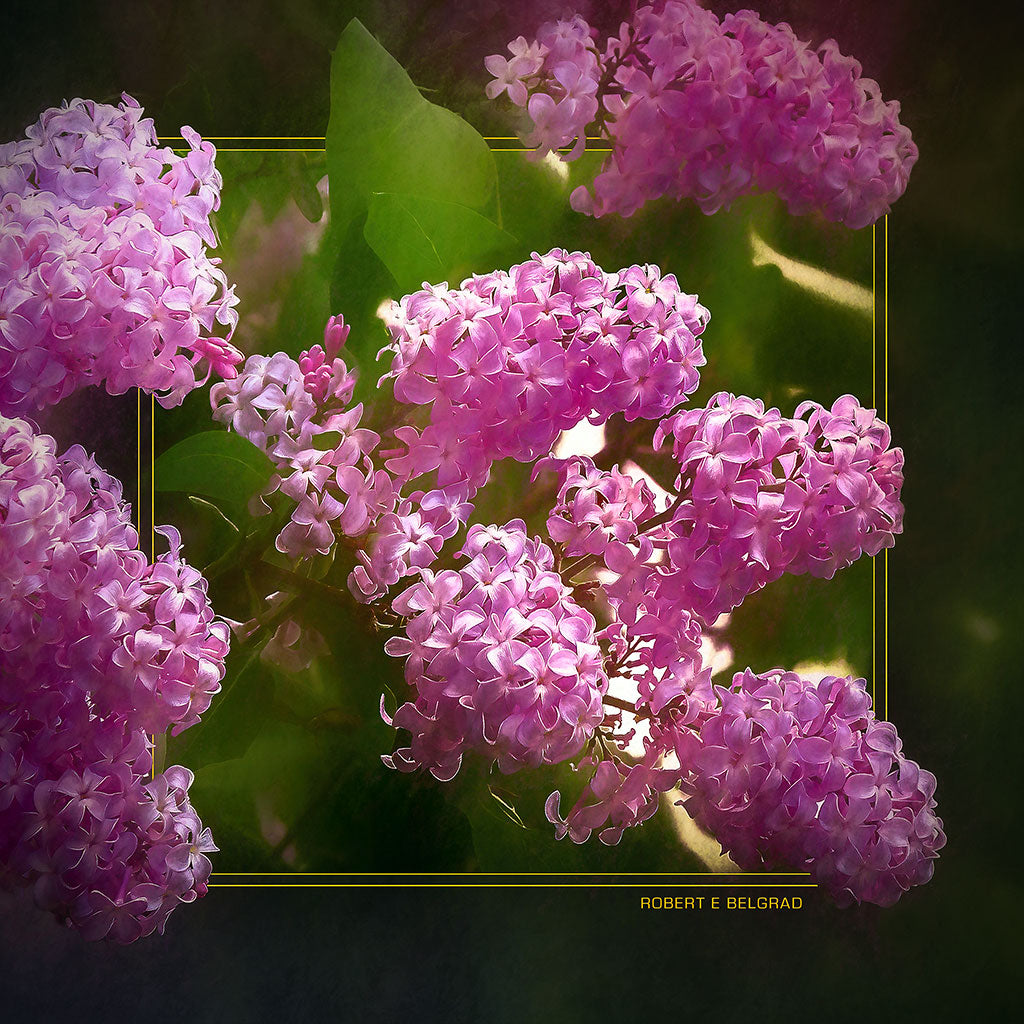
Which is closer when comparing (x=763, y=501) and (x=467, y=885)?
(x=763, y=501)

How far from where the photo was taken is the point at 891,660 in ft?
5.10

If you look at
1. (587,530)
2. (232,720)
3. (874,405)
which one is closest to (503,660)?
(587,530)

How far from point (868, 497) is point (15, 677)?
1.09 meters

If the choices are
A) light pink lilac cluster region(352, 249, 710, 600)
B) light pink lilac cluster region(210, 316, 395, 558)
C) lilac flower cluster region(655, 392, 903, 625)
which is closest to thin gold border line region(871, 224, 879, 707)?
lilac flower cluster region(655, 392, 903, 625)

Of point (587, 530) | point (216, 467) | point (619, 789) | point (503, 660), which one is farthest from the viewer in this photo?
point (216, 467)

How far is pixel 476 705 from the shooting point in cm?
116

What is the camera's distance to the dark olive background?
152 centimetres

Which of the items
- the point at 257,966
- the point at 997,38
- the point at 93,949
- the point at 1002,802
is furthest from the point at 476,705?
the point at 997,38

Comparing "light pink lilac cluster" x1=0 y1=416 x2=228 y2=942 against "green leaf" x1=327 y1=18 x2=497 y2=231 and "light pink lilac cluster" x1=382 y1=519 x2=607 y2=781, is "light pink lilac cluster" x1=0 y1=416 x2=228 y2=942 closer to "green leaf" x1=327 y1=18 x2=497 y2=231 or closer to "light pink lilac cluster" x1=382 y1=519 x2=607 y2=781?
"light pink lilac cluster" x1=382 y1=519 x2=607 y2=781

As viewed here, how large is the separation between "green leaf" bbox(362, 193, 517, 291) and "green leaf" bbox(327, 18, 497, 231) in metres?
0.03

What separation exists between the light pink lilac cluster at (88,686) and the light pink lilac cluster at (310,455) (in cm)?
17

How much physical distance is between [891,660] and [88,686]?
1.18 meters

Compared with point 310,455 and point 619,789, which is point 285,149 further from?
point 619,789

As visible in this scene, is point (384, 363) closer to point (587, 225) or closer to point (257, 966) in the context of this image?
point (587, 225)
